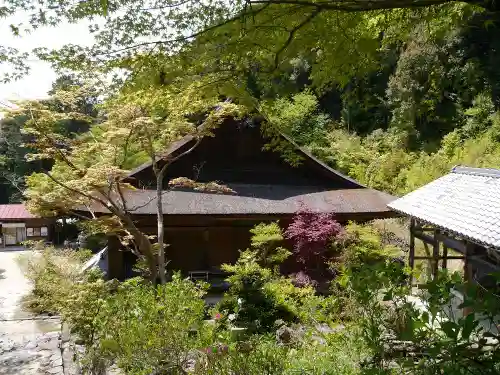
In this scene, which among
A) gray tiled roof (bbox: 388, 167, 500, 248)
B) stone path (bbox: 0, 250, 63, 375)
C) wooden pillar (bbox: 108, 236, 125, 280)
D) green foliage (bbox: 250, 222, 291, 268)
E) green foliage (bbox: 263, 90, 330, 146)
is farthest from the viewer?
green foliage (bbox: 263, 90, 330, 146)

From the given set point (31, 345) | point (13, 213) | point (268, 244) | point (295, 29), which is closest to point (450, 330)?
point (295, 29)

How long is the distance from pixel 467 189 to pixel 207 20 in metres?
7.54

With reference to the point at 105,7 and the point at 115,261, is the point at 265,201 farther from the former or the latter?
the point at 105,7

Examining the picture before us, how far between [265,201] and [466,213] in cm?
471

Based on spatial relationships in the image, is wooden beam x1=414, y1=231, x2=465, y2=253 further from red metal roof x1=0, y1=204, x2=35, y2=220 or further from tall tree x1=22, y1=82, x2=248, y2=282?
red metal roof x1=0, y1=204, x2=35, y2=220

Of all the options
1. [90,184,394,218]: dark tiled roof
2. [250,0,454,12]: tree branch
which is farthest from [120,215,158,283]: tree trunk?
[250,0,454,12]: tree branch

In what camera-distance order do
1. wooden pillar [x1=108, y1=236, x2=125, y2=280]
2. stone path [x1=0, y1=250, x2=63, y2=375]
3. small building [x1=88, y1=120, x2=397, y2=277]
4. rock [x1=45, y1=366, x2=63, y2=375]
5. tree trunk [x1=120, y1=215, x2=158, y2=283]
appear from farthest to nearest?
wooden pillar [x1=108, y1=236, x2=125, y2=280] → small building [x1=88, y1=120, x2=397, y2=277] → tree trunk [x1=120, y1=215, x2=158, y2=283] → stone path [x1=0, y1=250, x2=63, y2=375] → rock [x1=45, y1=366, x2=63, y2=375]

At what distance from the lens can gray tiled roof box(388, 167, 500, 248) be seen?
22.0ft

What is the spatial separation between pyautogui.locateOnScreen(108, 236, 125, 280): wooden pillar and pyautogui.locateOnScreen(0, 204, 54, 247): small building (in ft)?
45.6

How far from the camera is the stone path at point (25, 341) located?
6230 mm

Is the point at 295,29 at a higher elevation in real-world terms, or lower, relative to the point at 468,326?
higher

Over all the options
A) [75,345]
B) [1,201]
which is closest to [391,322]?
[75,345]

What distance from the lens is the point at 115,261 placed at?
1041cm

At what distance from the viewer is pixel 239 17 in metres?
2.63
